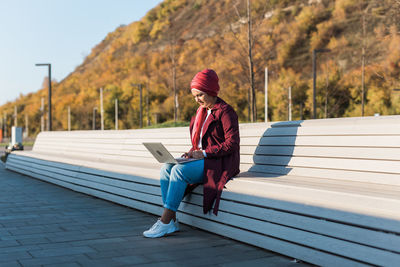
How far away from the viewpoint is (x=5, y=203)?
7.32 metres

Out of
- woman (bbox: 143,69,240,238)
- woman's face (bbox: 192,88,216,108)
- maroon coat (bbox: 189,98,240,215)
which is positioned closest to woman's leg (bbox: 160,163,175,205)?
woman (bbox: 143,69,240,238)

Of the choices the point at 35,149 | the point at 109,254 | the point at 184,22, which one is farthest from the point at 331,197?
the point at 184,22

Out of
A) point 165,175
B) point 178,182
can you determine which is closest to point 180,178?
point 178,182

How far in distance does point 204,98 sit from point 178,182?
910mm

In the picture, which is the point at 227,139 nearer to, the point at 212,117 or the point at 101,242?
the point at 212,117

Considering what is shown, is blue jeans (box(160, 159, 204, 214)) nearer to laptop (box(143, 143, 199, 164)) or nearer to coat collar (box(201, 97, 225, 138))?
laptop (box(143, 143, 199, 164))

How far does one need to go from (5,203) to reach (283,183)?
4.88 meters

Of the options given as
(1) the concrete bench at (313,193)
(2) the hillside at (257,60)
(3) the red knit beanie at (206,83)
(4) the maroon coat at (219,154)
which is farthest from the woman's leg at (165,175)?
(2) the hillside at (257,60)

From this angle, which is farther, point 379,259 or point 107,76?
point 107,76

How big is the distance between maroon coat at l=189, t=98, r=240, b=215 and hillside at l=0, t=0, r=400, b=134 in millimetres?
10641

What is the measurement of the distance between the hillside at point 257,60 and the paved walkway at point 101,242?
11117mm

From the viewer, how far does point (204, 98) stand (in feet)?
16.5

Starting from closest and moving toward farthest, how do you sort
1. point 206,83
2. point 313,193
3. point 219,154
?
1. point 313,193
2. point 219,154
3. point 206,83

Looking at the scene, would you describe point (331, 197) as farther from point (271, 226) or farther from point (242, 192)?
point (242, 192)
